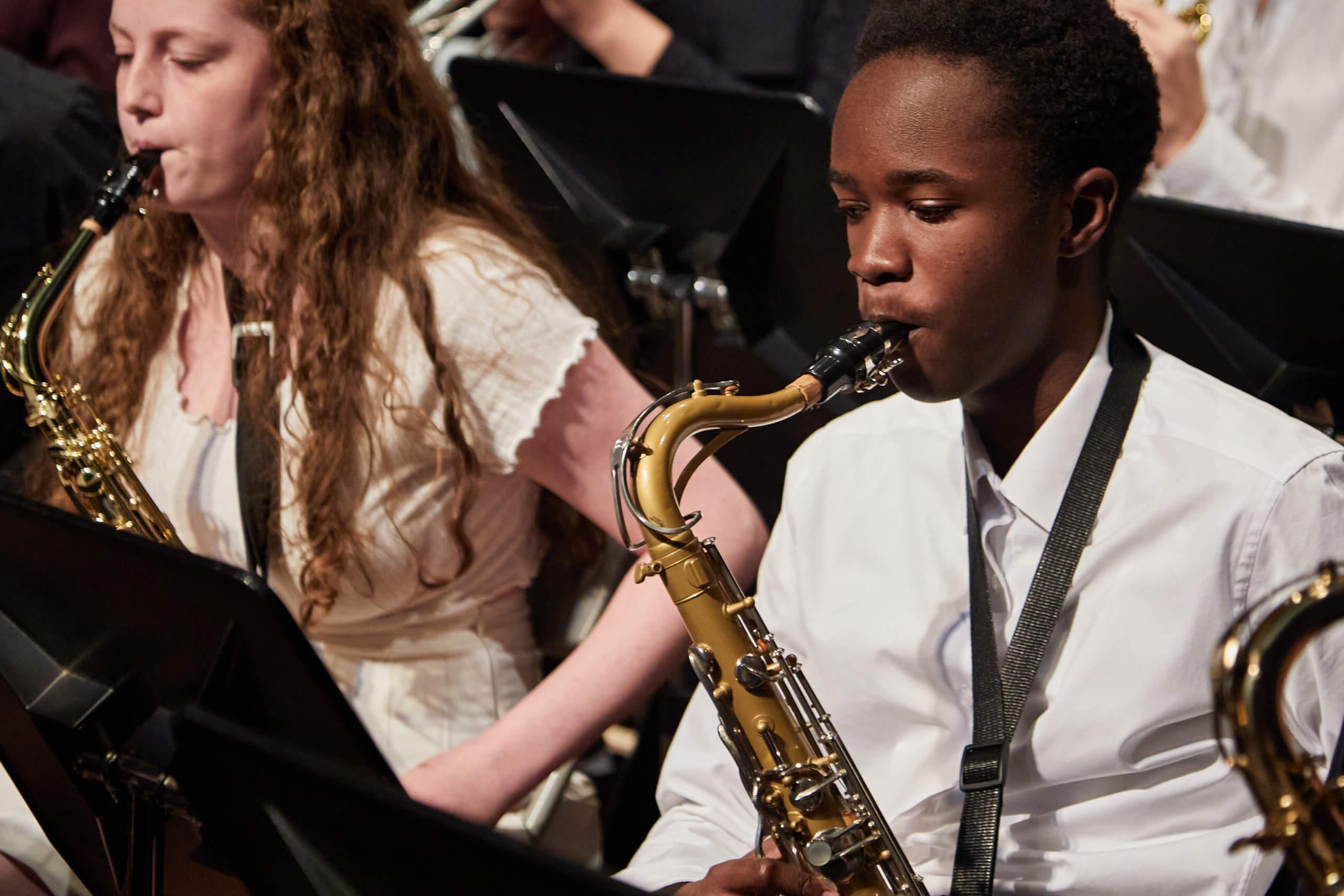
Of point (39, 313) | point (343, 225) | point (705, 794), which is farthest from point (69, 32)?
point (705, 794)

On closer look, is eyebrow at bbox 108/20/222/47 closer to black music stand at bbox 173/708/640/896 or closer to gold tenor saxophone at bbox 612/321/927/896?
gold tenor saxophone at bbox 612/321/927/896

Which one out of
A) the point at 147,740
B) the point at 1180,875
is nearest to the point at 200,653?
the point at 147,740

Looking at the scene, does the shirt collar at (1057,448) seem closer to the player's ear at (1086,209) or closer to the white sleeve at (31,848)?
the player's ear at (1086,209)

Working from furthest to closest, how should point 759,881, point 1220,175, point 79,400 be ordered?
point 1220,175, point 79,400, point 759,881

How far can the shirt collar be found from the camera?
110 cm

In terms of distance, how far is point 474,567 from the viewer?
1.57 meters

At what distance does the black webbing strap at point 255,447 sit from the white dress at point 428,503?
0.02 meters

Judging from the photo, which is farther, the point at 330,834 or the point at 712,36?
the point at 712,36

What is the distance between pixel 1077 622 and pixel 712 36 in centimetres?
156

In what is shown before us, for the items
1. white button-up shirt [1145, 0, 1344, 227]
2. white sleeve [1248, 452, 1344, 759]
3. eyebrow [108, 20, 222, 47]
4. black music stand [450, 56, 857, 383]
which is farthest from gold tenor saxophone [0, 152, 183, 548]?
white button-up shirt [1145, 0, 1344, 227]

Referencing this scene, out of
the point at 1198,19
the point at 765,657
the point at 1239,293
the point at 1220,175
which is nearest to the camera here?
the point at 765,657

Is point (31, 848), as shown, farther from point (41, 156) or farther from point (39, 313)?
point (41, 156)

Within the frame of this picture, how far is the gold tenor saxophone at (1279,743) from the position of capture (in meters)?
0.70

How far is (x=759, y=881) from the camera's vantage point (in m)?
0.98
